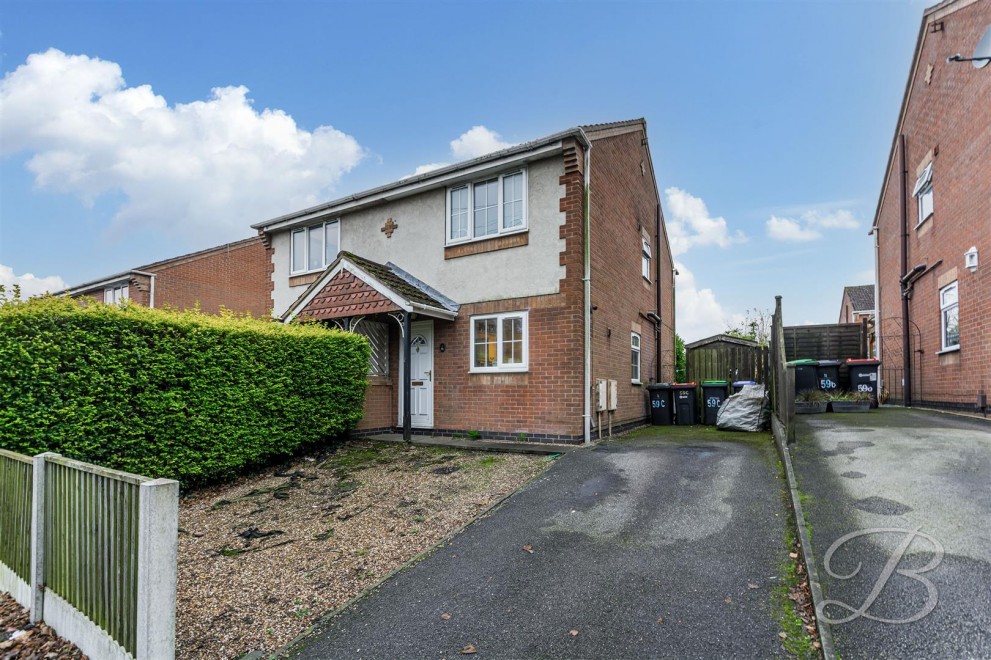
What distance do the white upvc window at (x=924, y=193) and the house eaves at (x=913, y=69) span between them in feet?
7.05

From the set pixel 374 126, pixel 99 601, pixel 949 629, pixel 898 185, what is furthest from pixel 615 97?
pixel 99 601

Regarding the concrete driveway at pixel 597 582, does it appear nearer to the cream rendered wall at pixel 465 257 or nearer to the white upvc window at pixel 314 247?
the cream rendered wall at pixel 465 257

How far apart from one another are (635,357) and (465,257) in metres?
5.18

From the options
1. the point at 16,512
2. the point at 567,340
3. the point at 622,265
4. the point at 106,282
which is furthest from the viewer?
the point at 106,282

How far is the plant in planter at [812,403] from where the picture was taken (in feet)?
37.8

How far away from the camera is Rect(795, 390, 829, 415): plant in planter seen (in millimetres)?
11508

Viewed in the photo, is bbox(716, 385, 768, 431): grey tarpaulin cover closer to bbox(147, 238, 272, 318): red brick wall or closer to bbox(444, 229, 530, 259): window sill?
bbox(444, 229, 530, 259): window sill

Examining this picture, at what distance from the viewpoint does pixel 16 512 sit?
4.38 m

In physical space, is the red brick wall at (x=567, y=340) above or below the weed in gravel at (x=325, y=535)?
above

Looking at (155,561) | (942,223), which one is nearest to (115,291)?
(155,561)

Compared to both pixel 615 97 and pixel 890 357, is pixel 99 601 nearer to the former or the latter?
pixel 615 97

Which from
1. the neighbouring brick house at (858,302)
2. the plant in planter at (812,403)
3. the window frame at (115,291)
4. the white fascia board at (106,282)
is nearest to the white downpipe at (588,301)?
the plant in planter at (812,403)

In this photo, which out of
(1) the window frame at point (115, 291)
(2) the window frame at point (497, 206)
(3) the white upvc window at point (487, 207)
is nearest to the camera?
(2) the window frame at point (497, 206)

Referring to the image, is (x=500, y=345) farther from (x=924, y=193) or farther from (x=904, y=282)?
(x=924, y=193)
